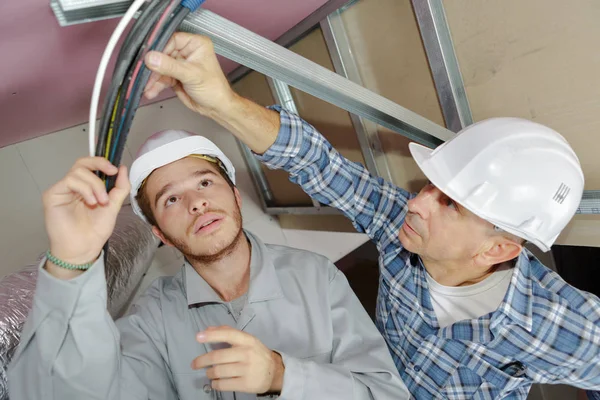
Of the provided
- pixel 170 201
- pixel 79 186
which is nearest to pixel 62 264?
pixel 79 186

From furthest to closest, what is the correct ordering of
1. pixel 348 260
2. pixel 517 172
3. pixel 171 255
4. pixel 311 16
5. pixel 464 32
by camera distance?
pixel 348 260
pixel 171 255
pixel 311 16
pixel 464 32
pixel 517 172

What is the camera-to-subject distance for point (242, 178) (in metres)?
2.80

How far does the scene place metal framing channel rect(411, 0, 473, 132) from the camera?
52.2 inches

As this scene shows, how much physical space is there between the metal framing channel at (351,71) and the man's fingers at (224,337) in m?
1.16

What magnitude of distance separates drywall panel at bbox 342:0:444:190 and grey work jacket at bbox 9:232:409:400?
0.64 metres

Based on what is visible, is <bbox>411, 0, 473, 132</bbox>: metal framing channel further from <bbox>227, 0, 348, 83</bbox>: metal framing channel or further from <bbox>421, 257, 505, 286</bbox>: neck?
<bbox>421, 257, 505, 286</bbox>: neck

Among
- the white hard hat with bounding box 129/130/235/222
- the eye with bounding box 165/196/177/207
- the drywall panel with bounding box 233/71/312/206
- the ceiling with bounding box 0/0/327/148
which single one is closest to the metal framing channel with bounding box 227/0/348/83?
the ceiling with bounding box 0/0/327/148

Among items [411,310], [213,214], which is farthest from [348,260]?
[213,214]

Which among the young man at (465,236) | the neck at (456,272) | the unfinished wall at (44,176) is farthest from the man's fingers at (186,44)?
the unfinished wall at (44,176)

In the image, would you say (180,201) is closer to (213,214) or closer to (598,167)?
(213,214)

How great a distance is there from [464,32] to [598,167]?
53 centimetres

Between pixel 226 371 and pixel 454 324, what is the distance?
0.68m

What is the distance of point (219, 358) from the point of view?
0.84m

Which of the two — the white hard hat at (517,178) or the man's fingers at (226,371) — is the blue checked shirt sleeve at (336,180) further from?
the man's fingers at (226,371)
